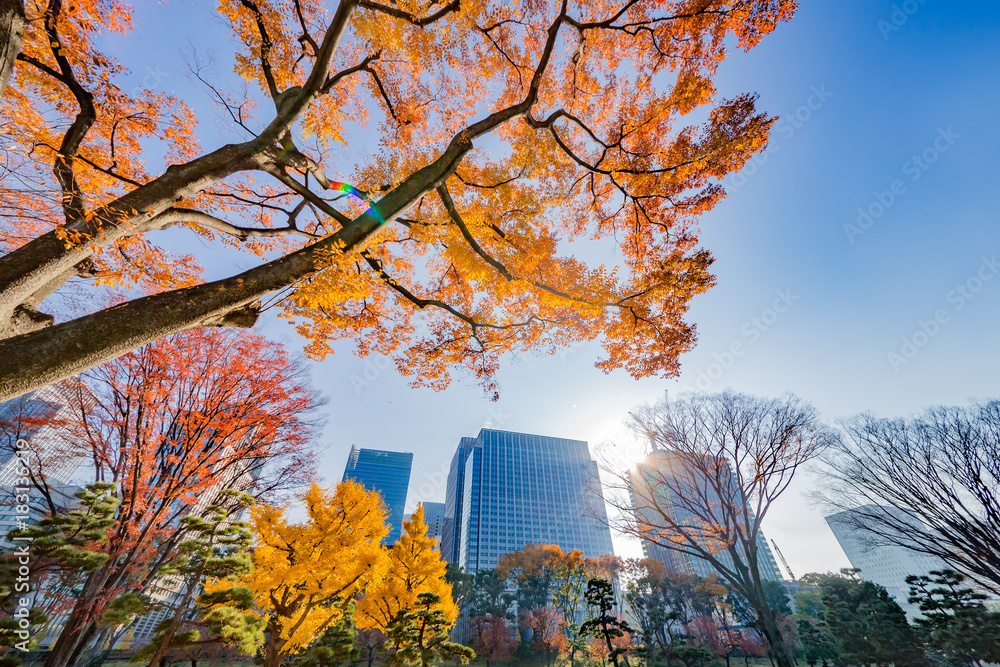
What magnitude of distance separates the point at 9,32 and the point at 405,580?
1451 centimetres

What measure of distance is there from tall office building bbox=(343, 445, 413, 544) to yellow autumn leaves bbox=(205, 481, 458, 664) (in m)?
116

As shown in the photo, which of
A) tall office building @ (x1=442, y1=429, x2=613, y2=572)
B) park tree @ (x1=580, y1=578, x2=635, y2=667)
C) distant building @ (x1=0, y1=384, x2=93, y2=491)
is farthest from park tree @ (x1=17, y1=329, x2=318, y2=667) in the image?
tall office building @ (x1=442, y1=429, x2=613, y2=572)

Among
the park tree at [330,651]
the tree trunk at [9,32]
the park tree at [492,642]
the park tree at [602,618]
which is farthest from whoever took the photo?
the park tree at [492,642]

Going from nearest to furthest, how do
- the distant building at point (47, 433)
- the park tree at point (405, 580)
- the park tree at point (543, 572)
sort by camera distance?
the distant building at point (47, 433) < the park tree at point (405, 580) < the park tree at point (543, 572)

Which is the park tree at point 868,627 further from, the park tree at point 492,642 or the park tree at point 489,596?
the park tree at point 489,596

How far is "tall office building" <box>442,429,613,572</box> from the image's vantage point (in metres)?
68.2

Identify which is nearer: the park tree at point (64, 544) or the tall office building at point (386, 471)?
the park tree at point (64, 544)

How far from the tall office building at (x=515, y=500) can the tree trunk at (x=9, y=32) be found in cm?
7365

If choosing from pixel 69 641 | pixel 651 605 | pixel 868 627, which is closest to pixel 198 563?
pixel 69 641

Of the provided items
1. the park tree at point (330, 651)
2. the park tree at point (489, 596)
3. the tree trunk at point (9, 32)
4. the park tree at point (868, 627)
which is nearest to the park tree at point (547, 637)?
the park tree at point (489, 596)

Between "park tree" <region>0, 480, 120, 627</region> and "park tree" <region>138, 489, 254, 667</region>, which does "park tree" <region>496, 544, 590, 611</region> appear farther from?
"park tree" <region>0, 480, 120, 627</region>

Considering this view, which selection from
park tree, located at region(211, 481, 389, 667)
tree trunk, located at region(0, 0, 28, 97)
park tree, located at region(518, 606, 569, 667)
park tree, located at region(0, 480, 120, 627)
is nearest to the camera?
tree trunk, located at region(0, 0, 28, 97)

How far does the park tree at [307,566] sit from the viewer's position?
8.80m

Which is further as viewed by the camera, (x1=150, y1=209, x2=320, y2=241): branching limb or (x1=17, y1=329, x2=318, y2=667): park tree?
(x1=17, y1=329, x2=318, y2=667): park tree
